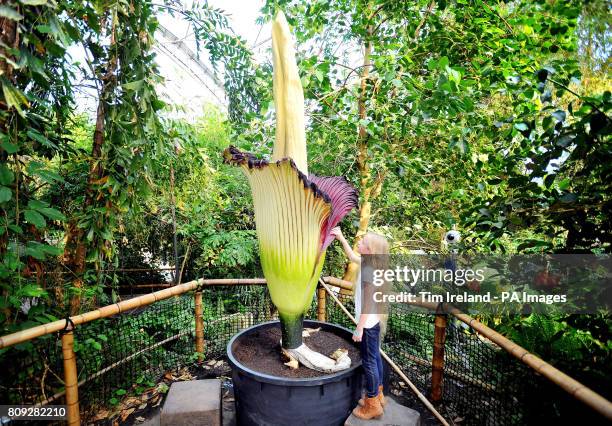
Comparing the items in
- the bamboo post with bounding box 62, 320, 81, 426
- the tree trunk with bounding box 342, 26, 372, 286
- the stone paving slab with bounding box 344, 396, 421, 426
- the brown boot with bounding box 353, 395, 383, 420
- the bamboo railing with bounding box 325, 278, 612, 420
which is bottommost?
the stone paving slab with bounding box 344, 396, 421, 426

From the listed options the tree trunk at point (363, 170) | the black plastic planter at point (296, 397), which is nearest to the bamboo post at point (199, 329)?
the black plastic planter at point (296, 397)

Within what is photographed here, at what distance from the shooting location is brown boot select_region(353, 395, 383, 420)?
1.45 metres

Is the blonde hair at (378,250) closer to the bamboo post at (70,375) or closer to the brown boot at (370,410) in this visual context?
the brown boot at (370,410)

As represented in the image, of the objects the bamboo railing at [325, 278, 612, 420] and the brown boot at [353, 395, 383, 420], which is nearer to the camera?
the bamboo railing at [325, 278, 612, 420]

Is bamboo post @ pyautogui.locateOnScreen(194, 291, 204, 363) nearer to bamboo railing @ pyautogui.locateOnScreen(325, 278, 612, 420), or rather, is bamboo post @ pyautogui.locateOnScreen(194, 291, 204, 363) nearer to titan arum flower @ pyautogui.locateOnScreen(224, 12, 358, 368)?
titan arum flower @ pyautogui.locateOnScreen(224, 12, 358, 368)

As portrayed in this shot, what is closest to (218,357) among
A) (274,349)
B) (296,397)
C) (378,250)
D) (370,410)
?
(274,349)

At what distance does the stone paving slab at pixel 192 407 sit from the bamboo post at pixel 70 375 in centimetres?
37

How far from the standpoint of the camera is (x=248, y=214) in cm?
412

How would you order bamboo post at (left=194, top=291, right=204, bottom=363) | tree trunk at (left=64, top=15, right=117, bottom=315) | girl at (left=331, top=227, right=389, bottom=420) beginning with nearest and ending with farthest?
girl at (left=331, top=227, right=389, bottom=420) < tree trunk at (left=64, top=15, right=117, bottom=315) < bamboo post at (left=194, top=291, right=204, bottom=363)

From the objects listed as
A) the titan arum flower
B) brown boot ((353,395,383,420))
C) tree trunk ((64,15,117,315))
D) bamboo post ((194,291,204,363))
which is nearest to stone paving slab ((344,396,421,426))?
brown boot ((353,395,383,420))

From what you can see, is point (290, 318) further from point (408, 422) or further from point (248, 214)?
point (248, 214)

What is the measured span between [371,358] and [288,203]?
73 cm

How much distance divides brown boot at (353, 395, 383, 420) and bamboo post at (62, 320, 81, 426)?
45.2 inches

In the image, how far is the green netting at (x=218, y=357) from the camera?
1404 mm
